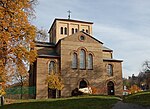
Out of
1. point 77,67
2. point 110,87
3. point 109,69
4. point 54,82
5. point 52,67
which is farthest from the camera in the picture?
point 109,69

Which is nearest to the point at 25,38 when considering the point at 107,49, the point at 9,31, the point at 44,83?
the point at 9,31

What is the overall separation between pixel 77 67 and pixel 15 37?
2407 cm

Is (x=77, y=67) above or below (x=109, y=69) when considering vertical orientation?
above

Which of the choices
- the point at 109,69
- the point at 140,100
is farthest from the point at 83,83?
the point at 140,100

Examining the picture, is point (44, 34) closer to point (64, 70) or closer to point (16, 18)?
point (16, 18)

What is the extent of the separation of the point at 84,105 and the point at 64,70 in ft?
86.2

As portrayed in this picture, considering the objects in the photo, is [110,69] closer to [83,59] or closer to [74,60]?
[83,59]

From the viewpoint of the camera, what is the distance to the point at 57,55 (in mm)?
46406

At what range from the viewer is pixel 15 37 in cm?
2241

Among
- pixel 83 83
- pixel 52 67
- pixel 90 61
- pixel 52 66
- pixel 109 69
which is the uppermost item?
pixel 90 61

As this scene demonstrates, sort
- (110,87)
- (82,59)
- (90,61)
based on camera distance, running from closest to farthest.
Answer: (82,59)
(90,61)
(110,87)

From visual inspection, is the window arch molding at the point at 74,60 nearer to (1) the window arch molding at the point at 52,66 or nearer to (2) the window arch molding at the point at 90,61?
(2) the window arch molding at the point at 90,61

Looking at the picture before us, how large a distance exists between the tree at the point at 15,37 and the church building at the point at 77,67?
2031cm

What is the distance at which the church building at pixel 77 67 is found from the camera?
4362cm
